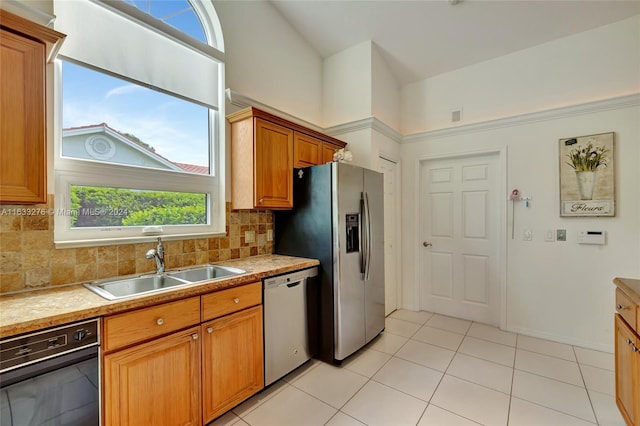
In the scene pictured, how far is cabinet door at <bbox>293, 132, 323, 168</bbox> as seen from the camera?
2832 millimetres

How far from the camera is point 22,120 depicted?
1.32m

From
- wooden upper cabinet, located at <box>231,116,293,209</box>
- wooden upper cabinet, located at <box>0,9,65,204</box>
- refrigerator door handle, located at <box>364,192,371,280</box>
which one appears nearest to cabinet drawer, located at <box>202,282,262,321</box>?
wooden upper cabinet, located at <box>231,116,293,209</box>

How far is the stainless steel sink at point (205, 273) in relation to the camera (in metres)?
2.17

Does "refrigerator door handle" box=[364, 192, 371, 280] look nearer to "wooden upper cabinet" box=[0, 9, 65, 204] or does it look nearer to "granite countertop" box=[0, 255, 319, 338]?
"granite countertop" box=[0, 255, 319, 338]

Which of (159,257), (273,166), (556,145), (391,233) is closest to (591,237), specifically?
(556,145)

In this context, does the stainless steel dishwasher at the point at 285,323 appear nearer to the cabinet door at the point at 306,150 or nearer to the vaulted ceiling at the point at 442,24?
the cabinet door at the point at 306,150

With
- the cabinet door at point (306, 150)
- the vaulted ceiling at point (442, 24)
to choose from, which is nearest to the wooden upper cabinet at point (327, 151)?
the cabinet door at point (306, 150)

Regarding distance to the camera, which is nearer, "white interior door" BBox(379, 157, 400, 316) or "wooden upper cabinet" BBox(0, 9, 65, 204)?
"wooden upper cabinet" BBox(0, 9, 65, 204)

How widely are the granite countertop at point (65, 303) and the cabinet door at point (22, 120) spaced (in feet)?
1.65

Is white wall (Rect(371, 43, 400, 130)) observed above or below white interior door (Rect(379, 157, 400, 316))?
above

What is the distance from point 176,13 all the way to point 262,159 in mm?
1448

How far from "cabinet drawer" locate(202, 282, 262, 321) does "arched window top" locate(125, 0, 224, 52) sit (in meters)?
2.21

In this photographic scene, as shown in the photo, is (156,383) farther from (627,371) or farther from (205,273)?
(627,371)

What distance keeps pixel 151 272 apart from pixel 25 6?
1694mm
